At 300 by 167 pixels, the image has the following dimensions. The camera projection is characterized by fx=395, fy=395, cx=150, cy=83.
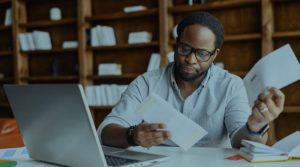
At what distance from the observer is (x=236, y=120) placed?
1581mm

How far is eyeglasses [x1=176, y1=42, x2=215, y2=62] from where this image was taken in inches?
A: 65.3

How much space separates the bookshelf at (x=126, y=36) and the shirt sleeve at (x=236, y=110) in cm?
171

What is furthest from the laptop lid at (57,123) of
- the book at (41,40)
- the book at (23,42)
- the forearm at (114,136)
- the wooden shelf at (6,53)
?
the wooden shelf at (6,53)

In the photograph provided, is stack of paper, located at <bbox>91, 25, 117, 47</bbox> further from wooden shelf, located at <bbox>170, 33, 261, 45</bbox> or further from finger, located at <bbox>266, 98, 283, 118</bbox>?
finger, located at <bbox>266, 98, 283, 118</bbox>

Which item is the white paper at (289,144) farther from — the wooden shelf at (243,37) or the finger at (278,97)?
the wooden shelf at (243,37)

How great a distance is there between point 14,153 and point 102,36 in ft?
9.30

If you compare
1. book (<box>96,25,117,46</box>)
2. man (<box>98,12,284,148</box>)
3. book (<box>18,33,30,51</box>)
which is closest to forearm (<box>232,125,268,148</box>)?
man (<box>98,12,284,148</box>)

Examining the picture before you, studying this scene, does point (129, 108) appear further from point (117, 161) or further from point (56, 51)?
point (56, 51)

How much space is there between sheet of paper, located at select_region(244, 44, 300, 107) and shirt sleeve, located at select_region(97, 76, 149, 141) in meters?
0.51

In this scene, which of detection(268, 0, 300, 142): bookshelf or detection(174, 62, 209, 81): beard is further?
detection(268, 0, 300, 142): bookshelf

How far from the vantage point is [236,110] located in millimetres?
1623

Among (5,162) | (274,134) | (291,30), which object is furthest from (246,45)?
(5,162)

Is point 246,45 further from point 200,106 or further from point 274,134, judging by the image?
point 200,106

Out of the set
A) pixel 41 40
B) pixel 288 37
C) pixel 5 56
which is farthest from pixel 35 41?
pixel 288 37
